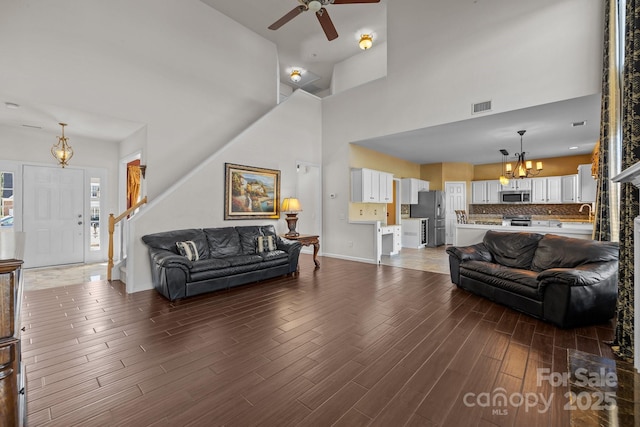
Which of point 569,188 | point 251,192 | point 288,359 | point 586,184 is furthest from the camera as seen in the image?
point 569,188

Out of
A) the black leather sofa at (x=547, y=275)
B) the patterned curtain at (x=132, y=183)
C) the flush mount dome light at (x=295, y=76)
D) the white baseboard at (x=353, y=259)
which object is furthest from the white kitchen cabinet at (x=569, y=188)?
the patterned curtain at (x=132, y=183)

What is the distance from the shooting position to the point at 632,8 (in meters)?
2.52

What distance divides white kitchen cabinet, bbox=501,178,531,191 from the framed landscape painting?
758 centimetres

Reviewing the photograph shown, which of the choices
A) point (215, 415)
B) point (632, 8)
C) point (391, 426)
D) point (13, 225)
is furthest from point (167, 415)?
point (13, 225)

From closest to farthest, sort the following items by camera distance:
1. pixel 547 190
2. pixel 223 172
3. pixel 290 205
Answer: pixel 223 172, pixel 290 205, pixel 547 190

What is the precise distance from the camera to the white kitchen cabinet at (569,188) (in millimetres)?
7902

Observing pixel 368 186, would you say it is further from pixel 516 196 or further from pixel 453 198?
pixel 516 196

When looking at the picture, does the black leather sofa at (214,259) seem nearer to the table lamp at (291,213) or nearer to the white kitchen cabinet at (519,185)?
the table lamp at (291,213)

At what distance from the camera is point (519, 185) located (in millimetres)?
8953

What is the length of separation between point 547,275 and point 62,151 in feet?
26.6

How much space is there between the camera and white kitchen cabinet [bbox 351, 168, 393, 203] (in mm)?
6855

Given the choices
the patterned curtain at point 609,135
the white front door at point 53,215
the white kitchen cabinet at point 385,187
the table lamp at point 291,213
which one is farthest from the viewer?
the white kitchen cabinet at point 385,187

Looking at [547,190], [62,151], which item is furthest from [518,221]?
[62,151]

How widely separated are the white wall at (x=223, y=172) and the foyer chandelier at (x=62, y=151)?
2.61 metres
